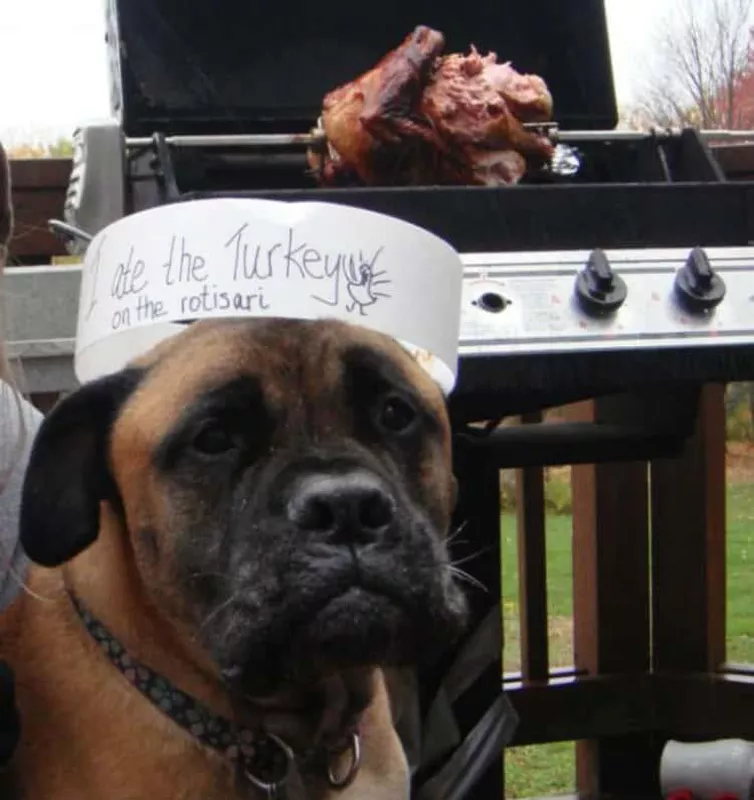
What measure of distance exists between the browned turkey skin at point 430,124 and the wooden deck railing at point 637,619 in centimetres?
110

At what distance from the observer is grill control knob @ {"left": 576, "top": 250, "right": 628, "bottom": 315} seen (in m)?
1.60

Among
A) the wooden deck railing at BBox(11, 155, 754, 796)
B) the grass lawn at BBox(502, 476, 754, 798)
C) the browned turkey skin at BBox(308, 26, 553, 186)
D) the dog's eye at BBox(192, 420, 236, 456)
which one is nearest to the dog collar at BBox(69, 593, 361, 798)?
the dog's eye at BBox(192, 420, 236, 456)

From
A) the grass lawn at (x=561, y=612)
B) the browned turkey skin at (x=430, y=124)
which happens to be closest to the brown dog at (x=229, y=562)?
the browned turkey skin at (x=430, y=124)

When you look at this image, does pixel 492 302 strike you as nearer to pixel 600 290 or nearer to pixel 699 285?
pixel 600 290

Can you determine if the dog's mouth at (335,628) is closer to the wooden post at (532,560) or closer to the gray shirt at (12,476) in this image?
the gray shirt at (12,476)

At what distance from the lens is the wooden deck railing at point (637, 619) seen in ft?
10.1

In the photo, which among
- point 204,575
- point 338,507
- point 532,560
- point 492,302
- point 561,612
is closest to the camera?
point 338,507

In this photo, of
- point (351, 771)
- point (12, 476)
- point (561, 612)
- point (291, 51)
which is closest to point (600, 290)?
point (351, 771)

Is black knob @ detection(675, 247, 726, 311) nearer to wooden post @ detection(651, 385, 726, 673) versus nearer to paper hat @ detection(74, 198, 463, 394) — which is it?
paper hat @ detection(74, 198, 463, 394)

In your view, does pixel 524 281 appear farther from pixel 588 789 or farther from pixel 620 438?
pixel 588 789

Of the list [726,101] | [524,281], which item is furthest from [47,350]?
[726,101]

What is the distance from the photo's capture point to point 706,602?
3232 mm

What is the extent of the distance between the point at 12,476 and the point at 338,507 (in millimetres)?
584

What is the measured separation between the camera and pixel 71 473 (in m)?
1.39
